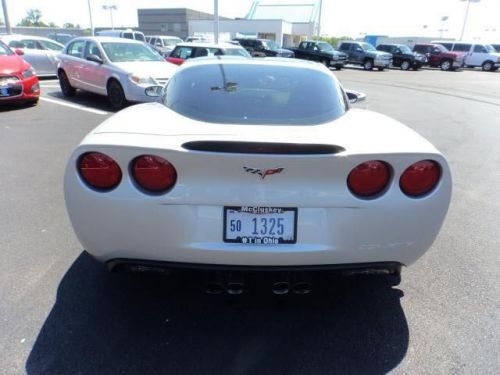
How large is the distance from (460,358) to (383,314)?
0.50 metres

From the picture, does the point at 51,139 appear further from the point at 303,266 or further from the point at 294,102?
the point at 303,266

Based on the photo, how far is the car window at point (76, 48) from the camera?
10.6 m

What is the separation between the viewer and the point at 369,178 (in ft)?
7.01

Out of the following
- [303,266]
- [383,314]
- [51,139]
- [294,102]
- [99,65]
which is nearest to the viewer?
[303,266]

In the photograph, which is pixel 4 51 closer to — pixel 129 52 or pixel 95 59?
pixel 95 59

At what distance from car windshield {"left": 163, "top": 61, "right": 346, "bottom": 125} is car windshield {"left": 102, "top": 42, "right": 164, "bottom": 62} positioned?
7399mm

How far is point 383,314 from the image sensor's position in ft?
8.72

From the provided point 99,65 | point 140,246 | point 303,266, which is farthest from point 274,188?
point 99,65

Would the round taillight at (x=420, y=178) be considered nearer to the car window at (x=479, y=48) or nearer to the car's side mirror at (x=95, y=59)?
the car's side mirror at (x=95, y=59)

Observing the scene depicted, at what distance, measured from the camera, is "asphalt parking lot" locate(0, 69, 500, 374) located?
7.34 ft

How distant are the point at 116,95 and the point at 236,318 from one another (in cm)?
820

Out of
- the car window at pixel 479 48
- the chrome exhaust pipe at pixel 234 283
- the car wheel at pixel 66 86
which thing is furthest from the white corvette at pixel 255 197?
the car window at pixel 479 48

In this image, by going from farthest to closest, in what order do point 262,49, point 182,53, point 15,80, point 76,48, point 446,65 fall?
point 446,65
point 262,49
point 182,53
point 76,48
point 15,80

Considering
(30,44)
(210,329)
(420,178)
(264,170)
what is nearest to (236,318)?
(210,329)
